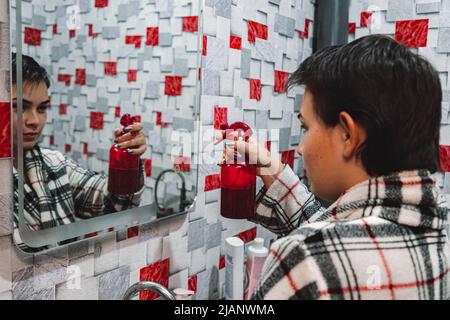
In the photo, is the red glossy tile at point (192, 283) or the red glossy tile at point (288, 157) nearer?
the red glossy tile at point (192, 283)

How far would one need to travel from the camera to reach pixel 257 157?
1.07m

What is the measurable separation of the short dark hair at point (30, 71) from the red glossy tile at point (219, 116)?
0.50 meters

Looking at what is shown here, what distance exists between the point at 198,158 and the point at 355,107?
23.1 inches

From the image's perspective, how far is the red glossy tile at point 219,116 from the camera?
123 cm

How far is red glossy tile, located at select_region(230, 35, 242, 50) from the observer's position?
4.11 feet

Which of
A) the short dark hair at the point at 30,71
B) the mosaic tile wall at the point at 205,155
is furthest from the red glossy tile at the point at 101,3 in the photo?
the short dark hair at the point at 30,71

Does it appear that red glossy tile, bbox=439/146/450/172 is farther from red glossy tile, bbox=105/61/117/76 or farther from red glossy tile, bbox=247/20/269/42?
red glossy tile, bbox=105/61/117/76

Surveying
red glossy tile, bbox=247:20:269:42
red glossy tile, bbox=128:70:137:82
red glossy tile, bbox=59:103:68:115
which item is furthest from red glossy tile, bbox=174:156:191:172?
red glossy tile, bbox=247:20:269:42

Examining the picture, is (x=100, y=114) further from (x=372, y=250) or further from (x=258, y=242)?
(x=372, y=250)

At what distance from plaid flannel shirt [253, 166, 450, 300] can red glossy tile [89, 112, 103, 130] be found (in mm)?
548

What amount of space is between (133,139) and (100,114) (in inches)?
3.9

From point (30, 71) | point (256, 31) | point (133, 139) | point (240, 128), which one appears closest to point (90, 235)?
point (133, 139)

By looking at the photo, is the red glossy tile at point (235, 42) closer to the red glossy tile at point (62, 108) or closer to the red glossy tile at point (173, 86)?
the red glossy tile at point (173, 86)

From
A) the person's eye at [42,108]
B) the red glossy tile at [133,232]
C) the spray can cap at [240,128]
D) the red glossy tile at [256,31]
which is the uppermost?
the red glossy tile at [256,31]
